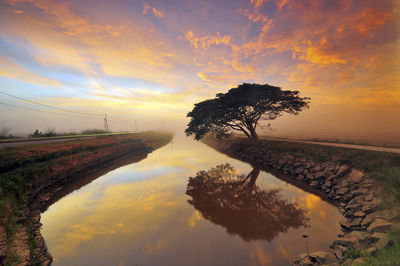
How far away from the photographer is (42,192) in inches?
559

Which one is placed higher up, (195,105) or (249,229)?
Answer: (195,105)

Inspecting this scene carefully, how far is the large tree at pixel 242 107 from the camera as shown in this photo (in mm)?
29859

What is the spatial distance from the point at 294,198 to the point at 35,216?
18.4 meters

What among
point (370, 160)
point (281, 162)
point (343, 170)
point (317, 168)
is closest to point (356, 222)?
point (343, 170)

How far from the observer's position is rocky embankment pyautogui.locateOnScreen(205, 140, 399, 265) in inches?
246

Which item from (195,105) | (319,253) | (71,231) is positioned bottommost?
(71,231)

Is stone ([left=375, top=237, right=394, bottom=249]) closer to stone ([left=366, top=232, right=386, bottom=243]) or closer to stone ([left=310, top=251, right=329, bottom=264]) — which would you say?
stone ([left=366, top=232, right=386, bottom=243])

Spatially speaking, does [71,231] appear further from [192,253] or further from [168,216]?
[192,253]

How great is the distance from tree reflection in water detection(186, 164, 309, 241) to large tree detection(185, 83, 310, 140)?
54.8 feet

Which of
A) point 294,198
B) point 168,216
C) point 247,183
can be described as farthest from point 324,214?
point 168,216

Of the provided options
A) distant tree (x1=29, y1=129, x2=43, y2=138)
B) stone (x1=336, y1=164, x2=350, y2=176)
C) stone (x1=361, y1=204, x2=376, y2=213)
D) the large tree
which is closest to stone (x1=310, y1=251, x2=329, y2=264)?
stone (x1=361, y1=204, x2=376, y2=213)

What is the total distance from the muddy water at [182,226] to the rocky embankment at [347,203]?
2.83 feet

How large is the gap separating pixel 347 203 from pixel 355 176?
2.75 m

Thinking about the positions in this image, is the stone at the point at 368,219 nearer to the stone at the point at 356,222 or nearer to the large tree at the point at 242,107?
the stone at the point at 356,222
